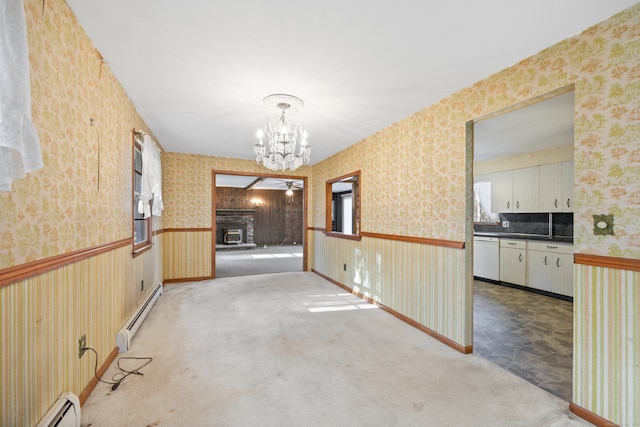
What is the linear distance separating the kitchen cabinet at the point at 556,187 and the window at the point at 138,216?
5.97m

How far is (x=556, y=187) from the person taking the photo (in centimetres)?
455

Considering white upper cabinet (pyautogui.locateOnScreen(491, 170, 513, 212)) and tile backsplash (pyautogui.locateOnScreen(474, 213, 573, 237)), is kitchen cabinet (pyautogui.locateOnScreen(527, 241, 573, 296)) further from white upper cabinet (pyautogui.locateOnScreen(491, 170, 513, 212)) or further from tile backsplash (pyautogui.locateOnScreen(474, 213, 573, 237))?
white upper cabinet (pyautogui.locateOnScreen(491, 170, 513, 212))

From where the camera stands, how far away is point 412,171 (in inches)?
128

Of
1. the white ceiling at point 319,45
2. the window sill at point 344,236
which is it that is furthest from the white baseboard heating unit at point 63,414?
the window sill at point 344,236

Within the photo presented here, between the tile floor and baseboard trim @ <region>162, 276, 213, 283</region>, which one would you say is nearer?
the tile floor

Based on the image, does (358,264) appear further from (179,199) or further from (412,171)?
(179,199)

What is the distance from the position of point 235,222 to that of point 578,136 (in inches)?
416

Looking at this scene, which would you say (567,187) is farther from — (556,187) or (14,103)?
(14,103)

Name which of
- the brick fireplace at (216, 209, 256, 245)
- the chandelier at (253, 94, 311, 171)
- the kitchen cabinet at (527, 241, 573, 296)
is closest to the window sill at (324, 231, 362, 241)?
the chandelier at (253, 94, 311, 171)

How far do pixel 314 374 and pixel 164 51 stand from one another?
8.63ft

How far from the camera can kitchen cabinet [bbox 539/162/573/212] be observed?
4402 mm

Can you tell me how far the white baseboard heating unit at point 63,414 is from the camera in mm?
1374

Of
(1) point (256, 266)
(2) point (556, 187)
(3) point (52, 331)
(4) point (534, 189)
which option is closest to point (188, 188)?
(1) point (256, 266)

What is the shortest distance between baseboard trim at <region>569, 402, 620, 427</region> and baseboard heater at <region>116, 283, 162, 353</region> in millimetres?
3376
